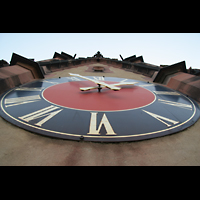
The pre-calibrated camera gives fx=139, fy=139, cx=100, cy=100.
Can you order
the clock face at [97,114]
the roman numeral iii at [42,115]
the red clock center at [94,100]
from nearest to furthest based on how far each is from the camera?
the clock face at [97,114], the roman numeral iii at [42,115], the red clock center at [94,100]

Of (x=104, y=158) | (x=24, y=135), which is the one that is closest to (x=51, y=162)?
(x=104, y=158)

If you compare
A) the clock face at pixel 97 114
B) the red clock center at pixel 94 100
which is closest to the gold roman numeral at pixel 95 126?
the clock face at pixel 97 114

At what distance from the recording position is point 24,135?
5.70 meters

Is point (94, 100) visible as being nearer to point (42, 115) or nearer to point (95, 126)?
point (95, 126)

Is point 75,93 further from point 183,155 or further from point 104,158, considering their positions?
point 183,155

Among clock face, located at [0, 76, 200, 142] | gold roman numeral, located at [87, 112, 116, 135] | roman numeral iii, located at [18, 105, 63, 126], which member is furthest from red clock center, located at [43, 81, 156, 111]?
gold roman numeral, located at [87, 112, 116, 135]

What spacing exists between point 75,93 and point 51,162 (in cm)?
755

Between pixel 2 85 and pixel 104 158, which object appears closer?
pixel 104 158

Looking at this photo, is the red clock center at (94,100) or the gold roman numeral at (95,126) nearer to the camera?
the gold roman numeral at (95,126)

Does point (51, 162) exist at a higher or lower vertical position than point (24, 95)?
higher

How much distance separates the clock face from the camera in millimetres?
5993

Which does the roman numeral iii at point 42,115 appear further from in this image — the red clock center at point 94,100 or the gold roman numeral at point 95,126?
the gold roman numeral at point 95,126

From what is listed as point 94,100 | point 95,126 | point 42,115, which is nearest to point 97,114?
point 95,126

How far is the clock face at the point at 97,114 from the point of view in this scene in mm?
5993
